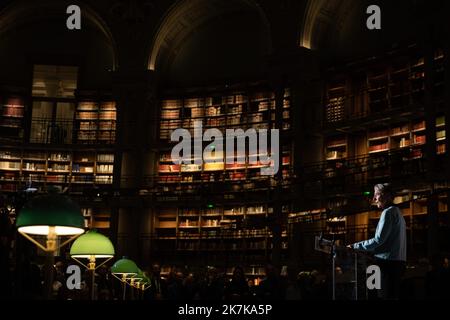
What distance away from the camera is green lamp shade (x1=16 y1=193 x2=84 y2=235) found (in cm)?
269

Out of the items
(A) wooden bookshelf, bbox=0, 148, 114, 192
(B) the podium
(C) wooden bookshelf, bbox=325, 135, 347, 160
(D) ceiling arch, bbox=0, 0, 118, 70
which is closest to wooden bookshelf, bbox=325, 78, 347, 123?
(C) wooden bookshelf, bbox=325, 135, 347, 160

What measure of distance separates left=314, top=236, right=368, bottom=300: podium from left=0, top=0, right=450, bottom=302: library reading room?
626cm

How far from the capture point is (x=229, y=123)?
16969 mm

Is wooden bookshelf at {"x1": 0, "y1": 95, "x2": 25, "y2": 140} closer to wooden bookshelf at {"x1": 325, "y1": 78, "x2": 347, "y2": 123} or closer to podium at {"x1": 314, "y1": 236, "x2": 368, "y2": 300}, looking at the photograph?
wooden bookshelf at {"x1": 325, "y1": 78, "x2": 347, "y2": 123}

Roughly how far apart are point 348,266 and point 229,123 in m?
12.0

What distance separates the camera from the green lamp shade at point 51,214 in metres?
2.69

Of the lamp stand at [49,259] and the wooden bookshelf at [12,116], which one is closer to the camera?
the lamp stand at [49,259]

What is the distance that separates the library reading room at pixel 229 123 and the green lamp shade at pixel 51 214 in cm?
890

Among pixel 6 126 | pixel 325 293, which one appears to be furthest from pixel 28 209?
pixel 6 126

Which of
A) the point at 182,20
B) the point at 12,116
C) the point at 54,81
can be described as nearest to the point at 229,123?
the point at 182,20

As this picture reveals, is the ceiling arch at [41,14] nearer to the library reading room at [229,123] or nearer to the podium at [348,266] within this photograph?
the library reading room at [229,123]

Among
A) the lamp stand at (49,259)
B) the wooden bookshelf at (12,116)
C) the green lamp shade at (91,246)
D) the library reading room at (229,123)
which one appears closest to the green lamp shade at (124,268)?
the green lamp shade at (91,246)

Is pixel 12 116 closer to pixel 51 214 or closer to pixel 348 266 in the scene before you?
pixel 348 266

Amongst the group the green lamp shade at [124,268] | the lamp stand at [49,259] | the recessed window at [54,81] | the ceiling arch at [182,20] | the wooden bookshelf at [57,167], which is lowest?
the green lamp shade at [124,268]
